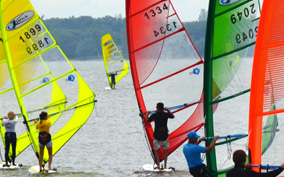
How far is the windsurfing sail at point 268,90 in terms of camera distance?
29.4ft

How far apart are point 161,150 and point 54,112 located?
262 cm

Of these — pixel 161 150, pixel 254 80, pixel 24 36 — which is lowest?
pixel 161 150

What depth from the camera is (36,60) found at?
1664cm

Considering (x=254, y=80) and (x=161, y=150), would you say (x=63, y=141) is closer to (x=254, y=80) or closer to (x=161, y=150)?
(x=161, y=150)

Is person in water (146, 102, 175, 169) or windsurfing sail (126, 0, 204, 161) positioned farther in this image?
windsurfing sail (126, 0, 204, 161)

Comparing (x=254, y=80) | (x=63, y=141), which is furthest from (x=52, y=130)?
(x=254, y=80)

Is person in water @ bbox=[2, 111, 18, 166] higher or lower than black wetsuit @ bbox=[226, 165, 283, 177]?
higher

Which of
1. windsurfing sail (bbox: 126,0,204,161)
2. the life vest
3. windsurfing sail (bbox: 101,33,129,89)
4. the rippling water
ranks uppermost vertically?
windsurfing sail (bbox: 101,33,129,89)

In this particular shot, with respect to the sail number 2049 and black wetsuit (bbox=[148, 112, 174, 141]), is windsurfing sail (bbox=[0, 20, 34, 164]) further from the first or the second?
black wetsuit (bbox=[148, 112, 174, 141])

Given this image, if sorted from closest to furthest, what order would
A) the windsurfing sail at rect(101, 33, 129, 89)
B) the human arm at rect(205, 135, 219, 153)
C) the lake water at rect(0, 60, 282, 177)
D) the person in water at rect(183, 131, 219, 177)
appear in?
the human arm at rect(205, 135, 219, 153) → the person in water at rect(183, 131, 219, 177) → the lake water at rect(0, 60, 282, 177) → the windsurfing sail at rect(101, 33, 129, 89)

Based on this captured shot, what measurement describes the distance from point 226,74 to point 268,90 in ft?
6.60

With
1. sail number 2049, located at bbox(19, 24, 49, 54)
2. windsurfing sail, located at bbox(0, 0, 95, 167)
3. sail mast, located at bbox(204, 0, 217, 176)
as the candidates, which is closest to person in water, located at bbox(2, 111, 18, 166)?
windsurfing sail, located at bbox(0, 0, 95, 167)

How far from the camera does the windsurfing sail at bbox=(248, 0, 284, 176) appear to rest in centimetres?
895

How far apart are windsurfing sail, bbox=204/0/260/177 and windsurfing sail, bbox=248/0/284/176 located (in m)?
1.08
